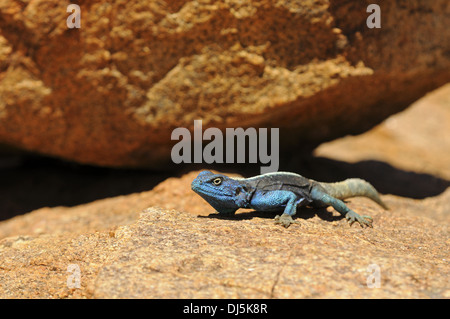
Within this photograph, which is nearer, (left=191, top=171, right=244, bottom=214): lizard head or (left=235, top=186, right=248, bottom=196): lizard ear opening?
(left=191, top=171, right=244, bottom=214): lizard head

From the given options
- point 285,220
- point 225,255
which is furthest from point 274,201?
point 225,255

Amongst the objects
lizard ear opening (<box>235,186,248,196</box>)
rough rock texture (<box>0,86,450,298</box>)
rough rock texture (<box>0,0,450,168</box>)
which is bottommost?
rough rock texture (<box>0,86,450,298</box>)

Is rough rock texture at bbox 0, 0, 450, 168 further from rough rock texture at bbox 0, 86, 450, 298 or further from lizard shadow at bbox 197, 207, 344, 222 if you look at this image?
lizard shadow at bbox 197, 207, 344, 222

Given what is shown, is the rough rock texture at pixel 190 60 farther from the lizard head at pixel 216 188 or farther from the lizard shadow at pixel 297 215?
the lizard head at pixel 216 188

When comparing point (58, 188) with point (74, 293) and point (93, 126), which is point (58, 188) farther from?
point (74, 293)

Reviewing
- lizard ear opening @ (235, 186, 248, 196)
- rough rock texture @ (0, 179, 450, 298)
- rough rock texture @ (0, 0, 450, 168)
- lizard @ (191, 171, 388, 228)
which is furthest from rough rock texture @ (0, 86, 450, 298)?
rough rock texture @ (0, 0, 450, 168)
